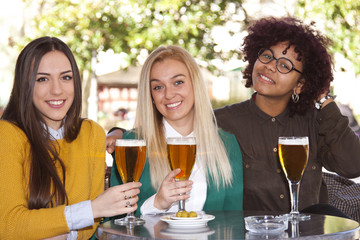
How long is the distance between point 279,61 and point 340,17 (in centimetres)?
583

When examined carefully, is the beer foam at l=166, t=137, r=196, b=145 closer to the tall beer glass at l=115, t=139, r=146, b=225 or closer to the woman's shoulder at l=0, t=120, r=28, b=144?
the tall beer glass at l=115, t=139, r=146, b=225

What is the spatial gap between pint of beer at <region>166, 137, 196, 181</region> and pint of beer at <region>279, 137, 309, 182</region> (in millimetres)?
394

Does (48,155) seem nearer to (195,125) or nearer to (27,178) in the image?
(27,178)

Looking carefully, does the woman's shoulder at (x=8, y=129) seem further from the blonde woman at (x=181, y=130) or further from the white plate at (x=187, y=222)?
the white plate at (x=187, y=222)

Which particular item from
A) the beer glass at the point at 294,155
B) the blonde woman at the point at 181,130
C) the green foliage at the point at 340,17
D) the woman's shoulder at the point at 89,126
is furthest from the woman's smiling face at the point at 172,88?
the green foliage at the point at 340,17

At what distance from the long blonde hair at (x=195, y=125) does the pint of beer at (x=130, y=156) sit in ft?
2.71

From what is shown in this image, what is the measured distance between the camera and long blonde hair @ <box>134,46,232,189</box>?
10.4 feet

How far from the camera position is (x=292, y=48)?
11.3ft

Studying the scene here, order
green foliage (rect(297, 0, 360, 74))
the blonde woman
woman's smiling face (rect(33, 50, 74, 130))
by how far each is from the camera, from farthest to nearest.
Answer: green foliage (rect(297, 0, 360, 74)) → the blonde woman → woman's smiling face (rect(33, 50, 74, 130))

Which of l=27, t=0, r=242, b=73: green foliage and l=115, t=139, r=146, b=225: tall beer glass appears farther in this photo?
l=27, t=0, r=242, b=73: green foliage

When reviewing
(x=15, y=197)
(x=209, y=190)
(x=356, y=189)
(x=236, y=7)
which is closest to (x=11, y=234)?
(x=15, y=197)

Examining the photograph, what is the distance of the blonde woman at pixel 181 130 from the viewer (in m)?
3.13

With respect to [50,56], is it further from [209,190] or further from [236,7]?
[236,7]

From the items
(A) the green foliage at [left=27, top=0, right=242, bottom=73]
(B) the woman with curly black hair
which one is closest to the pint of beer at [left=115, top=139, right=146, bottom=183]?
(B) the woman with curly black hair
